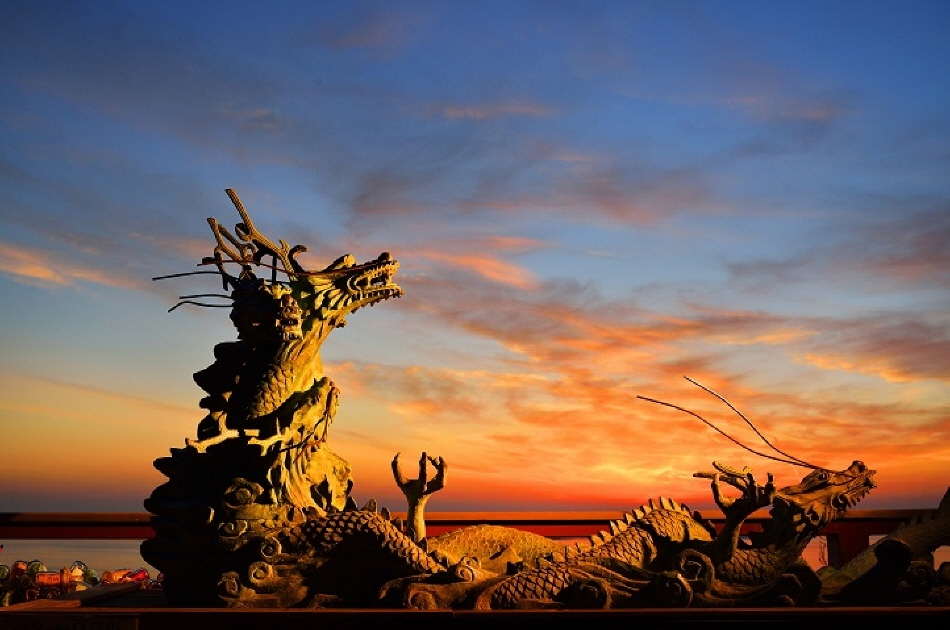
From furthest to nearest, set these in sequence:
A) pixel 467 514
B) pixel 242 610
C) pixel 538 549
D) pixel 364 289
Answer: pixel 467 514 → pixel 364 289 → pixel 538 549 → pixel 242 610

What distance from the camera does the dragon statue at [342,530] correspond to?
249 inches

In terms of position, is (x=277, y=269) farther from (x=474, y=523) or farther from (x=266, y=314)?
(x=474, y=523)

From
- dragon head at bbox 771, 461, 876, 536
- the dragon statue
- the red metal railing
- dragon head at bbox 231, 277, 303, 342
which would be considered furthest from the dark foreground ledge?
the red metal railing

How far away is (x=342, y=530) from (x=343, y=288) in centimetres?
191

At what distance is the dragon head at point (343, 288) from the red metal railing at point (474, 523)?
106 inches

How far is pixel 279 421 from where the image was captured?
22.9ft

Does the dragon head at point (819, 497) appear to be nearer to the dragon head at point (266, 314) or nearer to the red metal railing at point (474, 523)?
the red metal railing at point (474, 523)

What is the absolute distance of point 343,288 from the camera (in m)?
7.61
